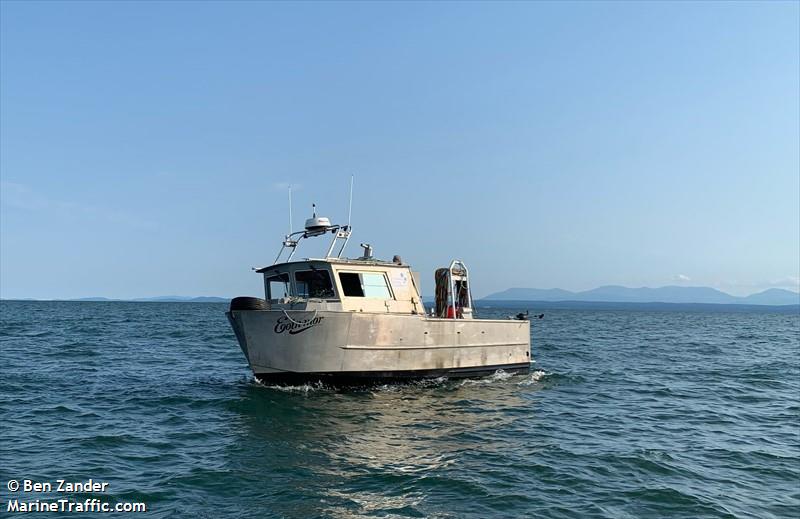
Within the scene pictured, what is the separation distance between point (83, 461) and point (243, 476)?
2.60m

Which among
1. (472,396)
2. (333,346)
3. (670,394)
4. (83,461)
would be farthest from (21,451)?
→ (670,394)

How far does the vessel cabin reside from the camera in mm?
14898

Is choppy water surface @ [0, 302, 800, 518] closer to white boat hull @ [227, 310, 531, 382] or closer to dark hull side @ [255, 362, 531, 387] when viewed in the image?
dark hull side @ [255, 362, 531, 387]

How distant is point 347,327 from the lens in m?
14.3

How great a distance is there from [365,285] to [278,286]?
2.99 metres

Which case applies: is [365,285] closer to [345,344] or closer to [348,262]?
[348,262]

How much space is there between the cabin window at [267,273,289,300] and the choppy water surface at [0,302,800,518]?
8.89 ft

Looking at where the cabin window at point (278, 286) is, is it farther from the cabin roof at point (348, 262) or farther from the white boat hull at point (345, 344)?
the white boat hull at point (345, 344)

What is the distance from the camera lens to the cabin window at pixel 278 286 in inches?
648

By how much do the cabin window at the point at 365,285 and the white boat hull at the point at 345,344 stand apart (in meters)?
0.86

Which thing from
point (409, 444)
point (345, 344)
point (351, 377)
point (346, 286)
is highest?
point (346, 286)

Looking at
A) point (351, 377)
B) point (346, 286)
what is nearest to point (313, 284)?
point (346, 286)

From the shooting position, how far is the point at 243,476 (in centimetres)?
802

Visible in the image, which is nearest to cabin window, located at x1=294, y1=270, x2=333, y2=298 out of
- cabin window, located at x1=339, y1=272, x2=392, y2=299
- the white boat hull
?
cabin window, located at x1=339, y1=272, x2=392, y2=299
